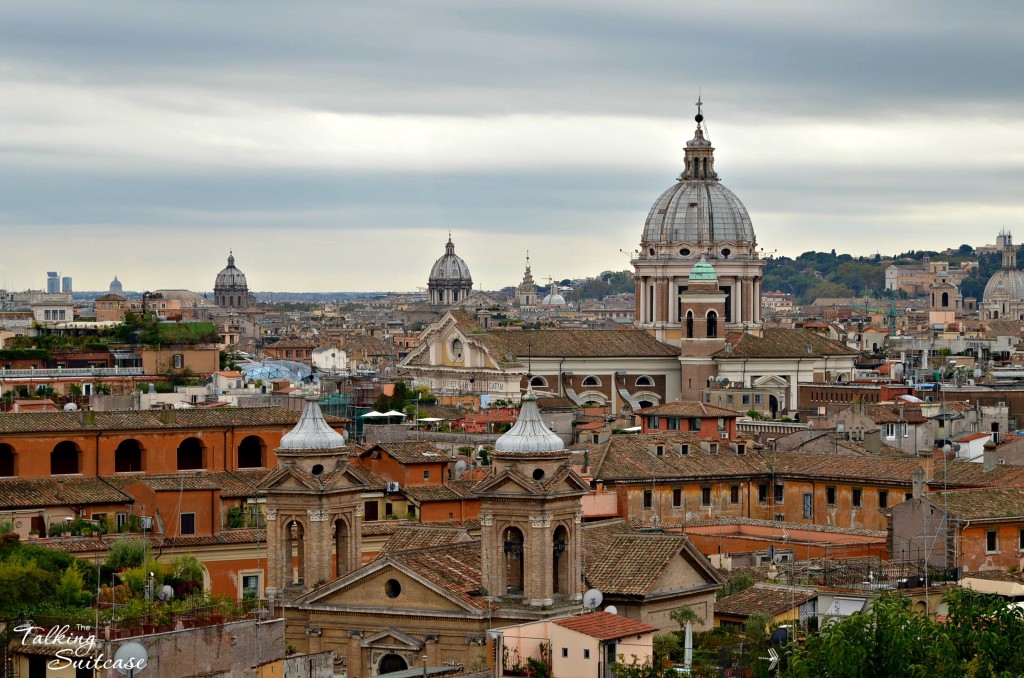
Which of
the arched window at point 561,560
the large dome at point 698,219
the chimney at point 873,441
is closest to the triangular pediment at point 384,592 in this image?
the arched window at point 561,560

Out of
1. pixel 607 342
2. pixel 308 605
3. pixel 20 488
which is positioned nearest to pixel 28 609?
pixel 308 605

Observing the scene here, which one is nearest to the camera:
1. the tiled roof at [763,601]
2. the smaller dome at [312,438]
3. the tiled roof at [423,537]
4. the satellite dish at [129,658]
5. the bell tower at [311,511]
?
the satellite dish at [129,658]

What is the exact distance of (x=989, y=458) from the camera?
166ft

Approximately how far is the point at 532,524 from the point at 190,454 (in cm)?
1711

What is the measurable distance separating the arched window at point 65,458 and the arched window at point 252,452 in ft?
11.5

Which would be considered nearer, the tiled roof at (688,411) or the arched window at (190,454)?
the arched window at (190,454)

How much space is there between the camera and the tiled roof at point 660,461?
5059cm

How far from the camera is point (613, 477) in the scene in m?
49.9

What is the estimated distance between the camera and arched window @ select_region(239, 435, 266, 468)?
49094 millimetres

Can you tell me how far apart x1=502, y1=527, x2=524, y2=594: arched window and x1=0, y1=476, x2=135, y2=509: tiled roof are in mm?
12492

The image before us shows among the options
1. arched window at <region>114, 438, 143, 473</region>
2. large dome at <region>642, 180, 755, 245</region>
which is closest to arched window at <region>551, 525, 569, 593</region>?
arched window at <region>114, 438, 143, 473</region>

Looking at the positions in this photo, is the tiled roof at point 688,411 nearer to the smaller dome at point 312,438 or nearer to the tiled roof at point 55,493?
the tiled roof at point 55,493

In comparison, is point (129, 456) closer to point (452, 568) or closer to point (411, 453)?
point (411, 453)

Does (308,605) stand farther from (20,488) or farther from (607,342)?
(607,342)
